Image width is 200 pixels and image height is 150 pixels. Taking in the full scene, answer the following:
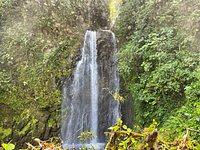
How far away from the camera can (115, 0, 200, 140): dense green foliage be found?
4.94m

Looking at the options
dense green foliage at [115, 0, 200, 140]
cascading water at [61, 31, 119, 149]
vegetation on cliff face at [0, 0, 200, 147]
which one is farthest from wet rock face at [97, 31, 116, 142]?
dense green foliage at [115, 0, 200, 140]

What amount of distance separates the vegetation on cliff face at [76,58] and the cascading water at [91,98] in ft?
1.28

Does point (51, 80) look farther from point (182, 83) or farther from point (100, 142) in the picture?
point (182, 83)

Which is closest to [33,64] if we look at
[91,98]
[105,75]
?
[91,98]

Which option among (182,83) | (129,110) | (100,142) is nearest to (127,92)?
(129,110)

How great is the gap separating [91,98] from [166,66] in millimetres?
3812

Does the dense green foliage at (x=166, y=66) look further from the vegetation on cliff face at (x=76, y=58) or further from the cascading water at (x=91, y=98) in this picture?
the cascading water at (x=91, y=98)

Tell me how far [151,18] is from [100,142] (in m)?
4.41

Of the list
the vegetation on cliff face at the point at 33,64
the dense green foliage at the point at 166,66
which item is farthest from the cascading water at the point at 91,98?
the dense green foliage at the point at 166,66

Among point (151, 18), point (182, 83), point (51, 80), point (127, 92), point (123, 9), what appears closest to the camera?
point (182, 83)

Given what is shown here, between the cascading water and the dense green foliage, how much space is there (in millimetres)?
1155

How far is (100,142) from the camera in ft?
27.3

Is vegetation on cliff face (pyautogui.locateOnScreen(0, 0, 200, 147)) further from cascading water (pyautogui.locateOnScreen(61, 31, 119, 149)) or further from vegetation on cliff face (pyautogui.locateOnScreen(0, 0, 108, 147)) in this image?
cascading water (pyautogui.locateOnScreen(61, 31, 119, 149))

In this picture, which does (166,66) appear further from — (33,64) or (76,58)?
(33,64)
